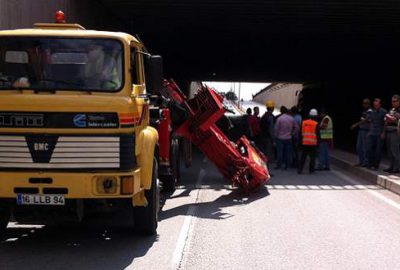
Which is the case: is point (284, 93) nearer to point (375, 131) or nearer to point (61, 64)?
point (375, 131)

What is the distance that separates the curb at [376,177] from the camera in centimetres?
1154

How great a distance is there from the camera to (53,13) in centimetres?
1411

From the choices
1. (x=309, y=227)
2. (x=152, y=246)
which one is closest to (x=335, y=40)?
(x=309, y=227)

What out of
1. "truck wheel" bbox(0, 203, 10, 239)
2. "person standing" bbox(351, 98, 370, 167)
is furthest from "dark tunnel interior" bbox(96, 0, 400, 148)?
"truck wheel" bbox(0, 203, 10, 239)

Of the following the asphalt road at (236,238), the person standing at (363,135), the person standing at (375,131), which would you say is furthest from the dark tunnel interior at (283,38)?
the asphalt road at (236,238)

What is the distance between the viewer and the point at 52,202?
→ 6148 millimetres

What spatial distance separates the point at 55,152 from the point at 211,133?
514 centimetres

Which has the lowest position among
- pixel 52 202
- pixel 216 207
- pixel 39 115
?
pixel 216 207

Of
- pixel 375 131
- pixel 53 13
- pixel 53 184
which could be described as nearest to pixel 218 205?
pixel 53 184

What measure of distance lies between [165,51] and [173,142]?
22748 mm

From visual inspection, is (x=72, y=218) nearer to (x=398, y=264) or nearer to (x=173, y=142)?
(x=398, y=264)

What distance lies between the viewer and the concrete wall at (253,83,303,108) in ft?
208

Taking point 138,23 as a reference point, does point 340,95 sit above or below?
below

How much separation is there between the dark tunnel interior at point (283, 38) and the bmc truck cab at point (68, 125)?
12586 mm
